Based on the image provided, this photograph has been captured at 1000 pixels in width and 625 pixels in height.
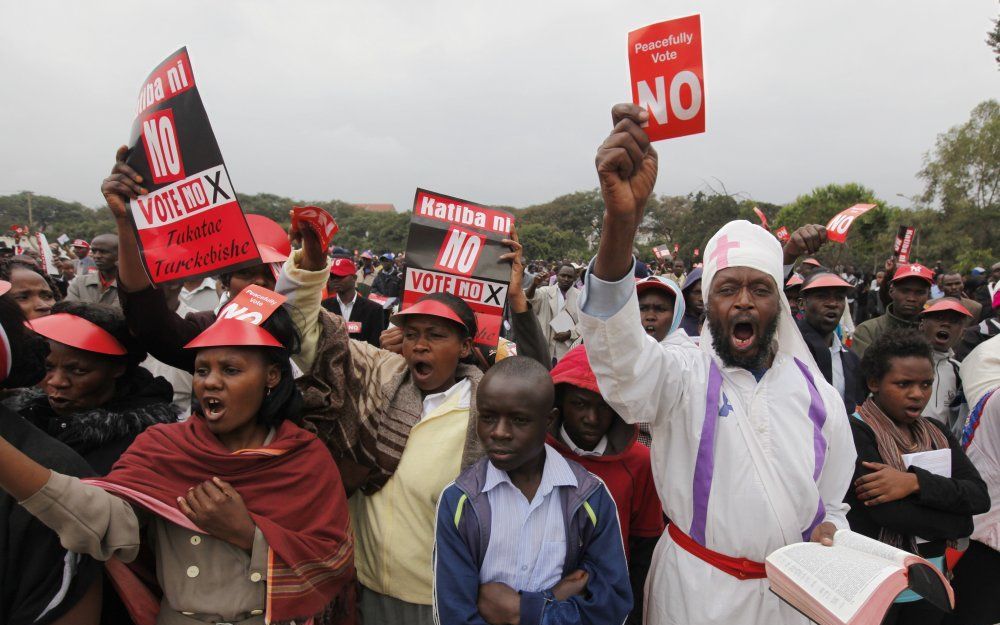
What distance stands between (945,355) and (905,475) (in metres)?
2.65

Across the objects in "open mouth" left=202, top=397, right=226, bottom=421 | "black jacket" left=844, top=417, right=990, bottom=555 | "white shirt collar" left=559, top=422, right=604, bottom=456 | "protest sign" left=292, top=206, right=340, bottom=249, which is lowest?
"black jacket" left=844, top=417, right=990, bottom=555

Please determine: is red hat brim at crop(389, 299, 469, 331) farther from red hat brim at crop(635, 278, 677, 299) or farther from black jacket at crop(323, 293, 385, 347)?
black jacket at crop(323, 293, 385, 347)

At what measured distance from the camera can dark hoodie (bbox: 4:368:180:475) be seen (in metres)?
2.13

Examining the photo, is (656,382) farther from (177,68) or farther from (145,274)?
(177,68)

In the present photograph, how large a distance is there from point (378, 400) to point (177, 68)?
1520 millimetres

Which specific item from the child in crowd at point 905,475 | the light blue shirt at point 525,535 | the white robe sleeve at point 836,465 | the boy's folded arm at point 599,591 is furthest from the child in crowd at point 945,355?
the light blue shirt at point 525,535

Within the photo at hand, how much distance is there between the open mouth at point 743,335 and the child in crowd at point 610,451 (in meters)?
0.57

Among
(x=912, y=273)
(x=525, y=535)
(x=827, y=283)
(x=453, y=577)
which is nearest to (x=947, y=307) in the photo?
(x=912, y=273)

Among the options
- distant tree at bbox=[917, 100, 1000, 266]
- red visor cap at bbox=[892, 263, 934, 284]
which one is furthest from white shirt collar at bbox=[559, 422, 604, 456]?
distant tree at bbox=[917, 100, 1000, 266]

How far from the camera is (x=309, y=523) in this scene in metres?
2.04

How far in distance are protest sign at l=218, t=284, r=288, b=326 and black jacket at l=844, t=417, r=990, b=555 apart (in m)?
2.46

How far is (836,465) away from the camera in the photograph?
2057 mm

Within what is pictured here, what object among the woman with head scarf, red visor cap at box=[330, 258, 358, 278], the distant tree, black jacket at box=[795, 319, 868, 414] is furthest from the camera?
the distant tree

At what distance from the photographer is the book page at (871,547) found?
157 centimetres
